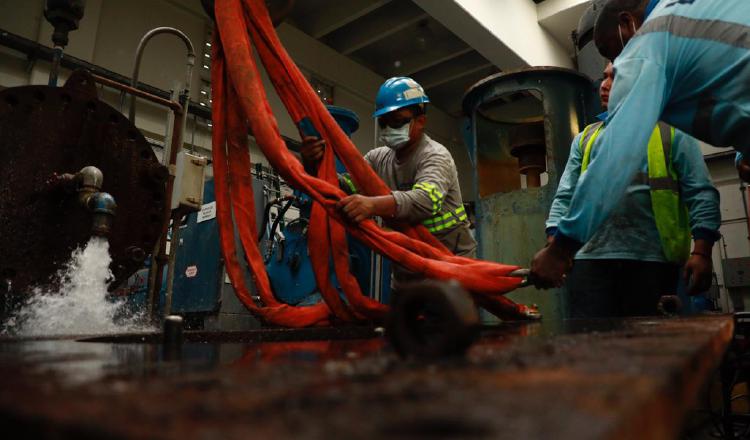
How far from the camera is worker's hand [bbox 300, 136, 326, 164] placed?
1.68m

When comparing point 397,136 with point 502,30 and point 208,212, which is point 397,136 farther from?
point 502,30

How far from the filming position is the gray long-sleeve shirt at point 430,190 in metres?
1.69

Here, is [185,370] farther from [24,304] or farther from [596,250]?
[596,250]

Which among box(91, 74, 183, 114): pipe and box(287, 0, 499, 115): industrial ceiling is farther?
box(287, 0, 499, 115): industrial ceiling

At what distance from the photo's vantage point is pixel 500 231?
276 cm

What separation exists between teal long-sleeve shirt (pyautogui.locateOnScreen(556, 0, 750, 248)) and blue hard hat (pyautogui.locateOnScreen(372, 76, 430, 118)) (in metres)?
1.01

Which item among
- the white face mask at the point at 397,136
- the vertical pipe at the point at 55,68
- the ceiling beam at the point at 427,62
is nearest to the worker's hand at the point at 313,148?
the white face mask at the point at 397,136

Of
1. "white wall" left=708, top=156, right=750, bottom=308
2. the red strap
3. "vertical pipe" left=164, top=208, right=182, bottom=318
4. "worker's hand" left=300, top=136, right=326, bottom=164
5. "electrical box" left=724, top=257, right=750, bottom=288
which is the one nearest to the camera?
the red strap

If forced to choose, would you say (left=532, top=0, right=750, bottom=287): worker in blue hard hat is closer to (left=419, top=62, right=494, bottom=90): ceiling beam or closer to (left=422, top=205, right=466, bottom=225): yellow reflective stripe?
(left=422, top=205, right=466, bottom=225): yellow reflective stripe

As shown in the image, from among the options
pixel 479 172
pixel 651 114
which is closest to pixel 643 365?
pixel 651 114

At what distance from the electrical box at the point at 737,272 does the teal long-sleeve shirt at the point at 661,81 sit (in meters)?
5.05

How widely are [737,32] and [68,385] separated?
1.39m

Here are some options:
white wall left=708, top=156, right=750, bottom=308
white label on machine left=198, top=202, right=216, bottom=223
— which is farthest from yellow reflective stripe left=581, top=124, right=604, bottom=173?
white wall left=708, top=156, right=750, bottom=308

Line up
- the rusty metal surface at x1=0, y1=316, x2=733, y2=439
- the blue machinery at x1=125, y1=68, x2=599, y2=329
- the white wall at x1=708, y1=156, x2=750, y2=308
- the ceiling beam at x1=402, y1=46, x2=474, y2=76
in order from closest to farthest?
the rusty metal surface at x1=0, y1=316, x2=733, y2=439 < the blue machinery at x1=125, y1=68, x2=599, y2=329 < the white wall at x1=708, y1=156, x2=750, y2=308 < the ceiling beam at x1=402, y1=46, x2=474, y2=76
